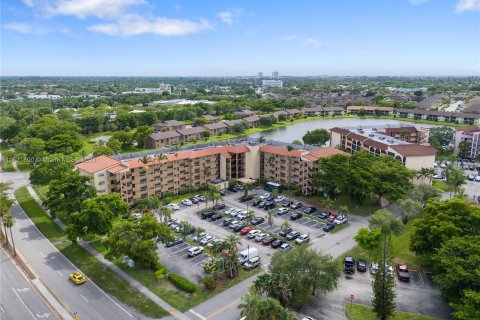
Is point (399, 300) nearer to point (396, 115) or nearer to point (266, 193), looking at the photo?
point (266, 193)

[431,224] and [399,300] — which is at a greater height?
[431,224]

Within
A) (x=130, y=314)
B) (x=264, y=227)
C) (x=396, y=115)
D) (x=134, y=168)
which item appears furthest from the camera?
(x=396, y=115)

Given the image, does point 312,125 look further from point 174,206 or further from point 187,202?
point 174,206

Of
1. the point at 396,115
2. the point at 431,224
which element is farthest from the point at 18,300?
the point at 396,115

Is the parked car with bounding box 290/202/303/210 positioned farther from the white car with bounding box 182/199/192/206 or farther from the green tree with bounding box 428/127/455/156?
the green tree with bounding box 428/127/455/156

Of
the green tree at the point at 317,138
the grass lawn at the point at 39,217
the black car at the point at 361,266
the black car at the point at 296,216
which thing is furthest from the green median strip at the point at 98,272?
the green tree at the point at 317,138

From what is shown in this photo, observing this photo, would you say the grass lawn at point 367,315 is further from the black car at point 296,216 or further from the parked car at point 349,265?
the black car at point 296,216

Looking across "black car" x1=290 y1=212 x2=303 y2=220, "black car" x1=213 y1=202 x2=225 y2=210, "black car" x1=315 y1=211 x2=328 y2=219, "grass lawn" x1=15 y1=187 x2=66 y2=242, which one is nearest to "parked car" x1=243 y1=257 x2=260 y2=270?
"black car" x1=290 y1=212 x2=303 y2=220
